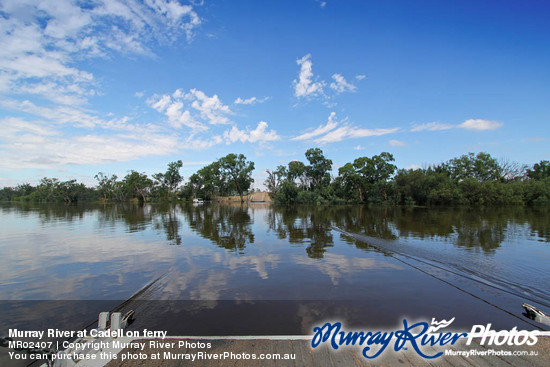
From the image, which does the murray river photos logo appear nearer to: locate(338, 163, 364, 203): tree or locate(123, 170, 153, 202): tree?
locate(338, 163, 364, 203): tree

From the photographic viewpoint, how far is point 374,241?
12156mm

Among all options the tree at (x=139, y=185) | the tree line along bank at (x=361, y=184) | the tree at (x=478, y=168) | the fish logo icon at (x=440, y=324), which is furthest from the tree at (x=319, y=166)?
the fish logo icon at (x=440, y=324)

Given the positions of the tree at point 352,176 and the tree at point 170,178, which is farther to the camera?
the tree at point 170,178

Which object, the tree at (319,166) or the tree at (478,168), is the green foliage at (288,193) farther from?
the tree at (478,168)

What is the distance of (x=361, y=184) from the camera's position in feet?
183

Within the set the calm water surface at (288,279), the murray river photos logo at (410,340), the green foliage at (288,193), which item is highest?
the green foliage at (288,193)

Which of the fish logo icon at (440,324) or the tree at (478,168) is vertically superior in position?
the tree at (478,168)

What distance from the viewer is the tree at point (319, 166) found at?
2493 inches

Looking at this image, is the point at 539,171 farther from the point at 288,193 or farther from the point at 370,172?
the point at 288,193

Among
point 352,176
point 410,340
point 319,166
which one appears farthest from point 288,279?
point 319,166

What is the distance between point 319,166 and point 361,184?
465 inches

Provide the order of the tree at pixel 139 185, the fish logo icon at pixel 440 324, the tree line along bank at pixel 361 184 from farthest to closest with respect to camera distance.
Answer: the tree at pixel 139 185, the tree line along bank at pixel 361 184, the fish logo icon at pixel 440 324

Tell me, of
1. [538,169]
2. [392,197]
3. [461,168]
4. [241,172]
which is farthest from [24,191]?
[538,169]

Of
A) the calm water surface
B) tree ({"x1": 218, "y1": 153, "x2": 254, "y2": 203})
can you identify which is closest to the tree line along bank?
tree ({"x1": 218, "y1": 153, "x2": 254, "y2": 203})
